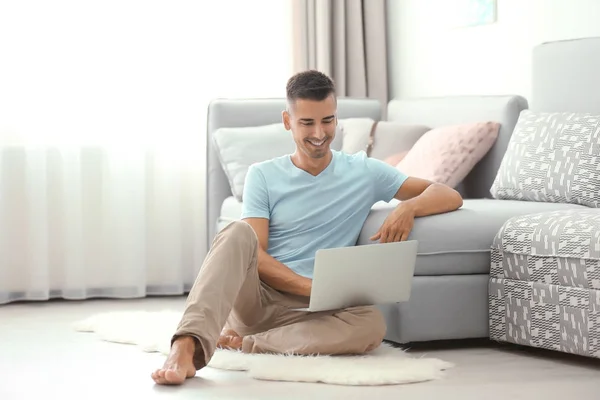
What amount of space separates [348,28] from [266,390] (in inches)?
112

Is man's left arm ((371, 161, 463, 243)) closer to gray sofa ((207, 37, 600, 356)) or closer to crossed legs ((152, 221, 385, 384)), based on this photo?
gray sofa ((207, 37, 600, 356))

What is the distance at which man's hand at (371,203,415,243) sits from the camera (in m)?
3.17

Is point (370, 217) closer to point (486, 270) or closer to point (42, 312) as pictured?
point (486, 270)

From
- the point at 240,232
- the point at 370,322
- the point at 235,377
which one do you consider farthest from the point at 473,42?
the point at 235,377

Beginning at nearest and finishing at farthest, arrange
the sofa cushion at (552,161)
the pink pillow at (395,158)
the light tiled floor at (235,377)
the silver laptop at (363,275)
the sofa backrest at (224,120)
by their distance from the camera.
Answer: the light tiled floor at (235,377)
the silver laptop at (363,275)
the sofa cushion at (552,161)
the pink pillow at (395,158)
the sofa backrest at (224,120)

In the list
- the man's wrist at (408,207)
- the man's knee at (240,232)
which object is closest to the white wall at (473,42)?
the man's wrist at (408,207)

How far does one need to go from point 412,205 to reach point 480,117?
1031 mm

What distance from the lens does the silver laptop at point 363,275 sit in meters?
2.88

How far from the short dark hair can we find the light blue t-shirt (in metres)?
0.25

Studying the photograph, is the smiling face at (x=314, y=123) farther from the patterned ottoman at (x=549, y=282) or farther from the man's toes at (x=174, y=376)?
the man's toes at (x=174, y=376)

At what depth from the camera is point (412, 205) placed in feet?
10.6

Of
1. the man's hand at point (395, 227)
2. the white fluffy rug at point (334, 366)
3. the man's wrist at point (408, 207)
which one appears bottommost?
the white fluffy rug at point (334, 366)

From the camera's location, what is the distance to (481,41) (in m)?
4.66

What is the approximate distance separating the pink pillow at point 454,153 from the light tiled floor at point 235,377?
2.58 feet
